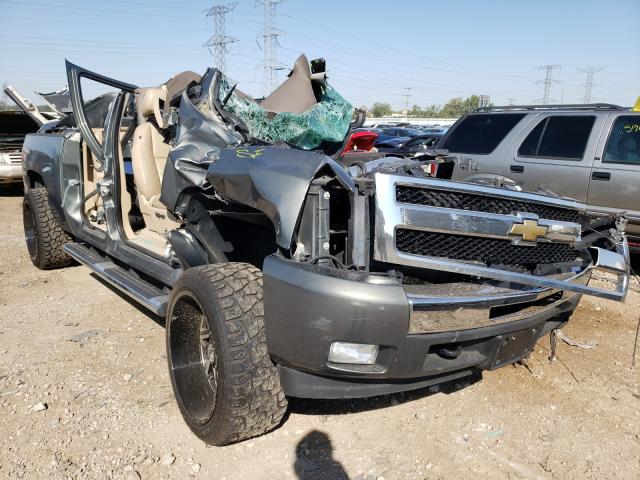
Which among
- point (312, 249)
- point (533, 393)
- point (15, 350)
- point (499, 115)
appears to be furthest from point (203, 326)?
point (499, 115)

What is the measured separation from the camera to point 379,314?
208 cm

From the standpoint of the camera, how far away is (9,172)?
10.9 metres

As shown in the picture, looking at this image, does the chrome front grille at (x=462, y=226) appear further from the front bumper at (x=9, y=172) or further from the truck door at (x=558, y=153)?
the front bumper at (x=9, y=172)

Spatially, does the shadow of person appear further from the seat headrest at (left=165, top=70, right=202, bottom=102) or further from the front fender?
the seat headrest at (left=165, top=70, right=202, bottom=102)

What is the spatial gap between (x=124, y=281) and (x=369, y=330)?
7.91 ft

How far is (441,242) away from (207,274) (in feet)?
3.78

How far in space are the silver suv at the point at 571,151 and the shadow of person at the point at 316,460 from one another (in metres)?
3.90

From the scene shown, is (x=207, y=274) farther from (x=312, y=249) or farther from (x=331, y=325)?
(x=331, y=325)

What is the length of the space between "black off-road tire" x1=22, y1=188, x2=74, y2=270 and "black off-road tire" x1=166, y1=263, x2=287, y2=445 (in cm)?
338

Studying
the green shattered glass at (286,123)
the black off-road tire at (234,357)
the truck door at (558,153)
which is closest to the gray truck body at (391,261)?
the black off-road tire at (234,357)

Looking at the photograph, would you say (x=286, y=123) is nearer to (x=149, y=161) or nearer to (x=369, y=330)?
(x=149, y=161)

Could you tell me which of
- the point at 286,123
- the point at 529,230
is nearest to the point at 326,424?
the point at 529,230

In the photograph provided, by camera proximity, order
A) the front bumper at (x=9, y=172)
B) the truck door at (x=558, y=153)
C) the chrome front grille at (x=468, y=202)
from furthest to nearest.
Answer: the front bumper at (x=9, y=172) < the truck door at (x=558, y=153) < the chrome front grille at (x=468, y=202)

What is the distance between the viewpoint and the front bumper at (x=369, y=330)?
2084 millimetres
